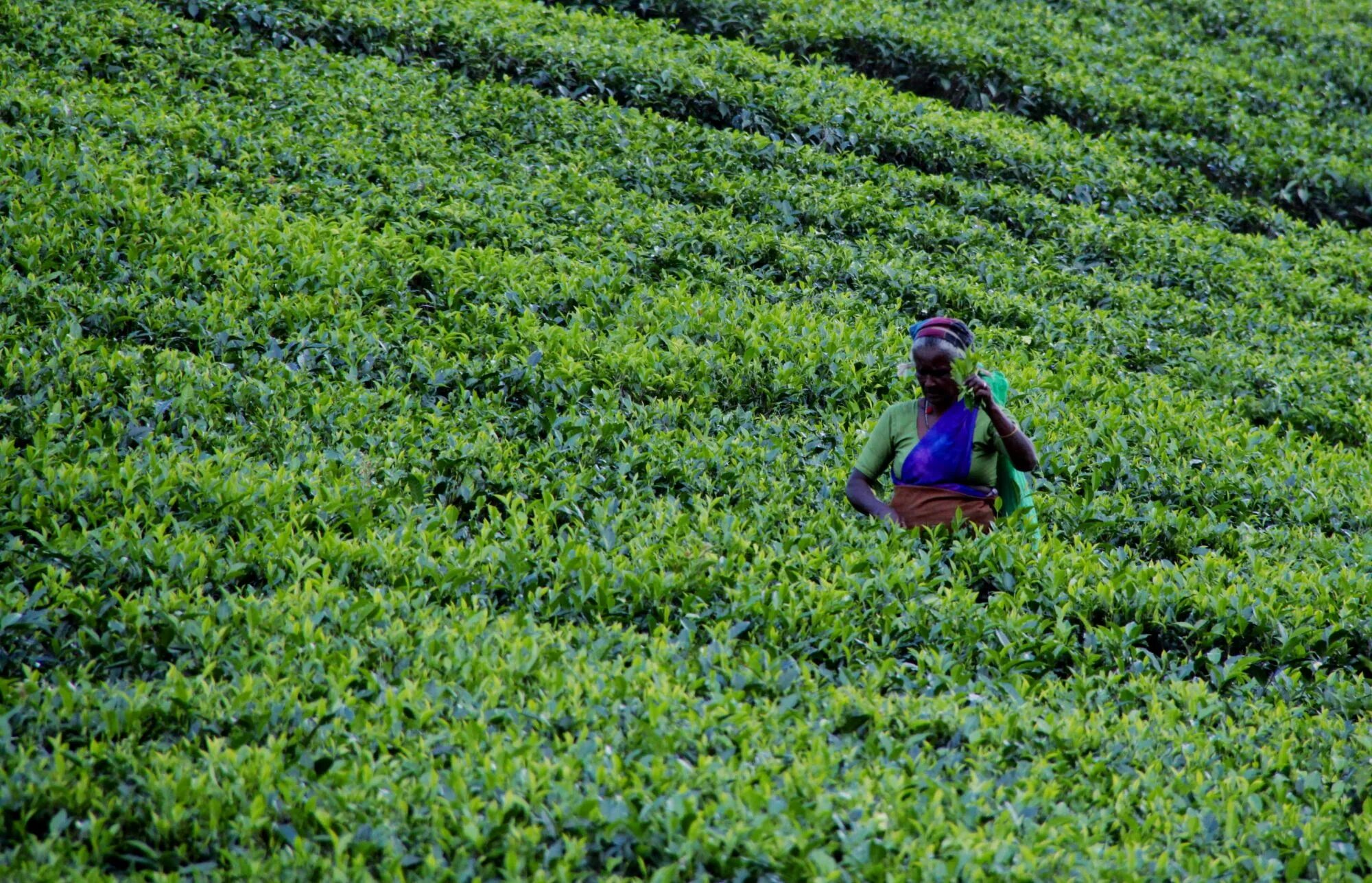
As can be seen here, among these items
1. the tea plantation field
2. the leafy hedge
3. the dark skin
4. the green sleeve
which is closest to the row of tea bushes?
the tea plantation field

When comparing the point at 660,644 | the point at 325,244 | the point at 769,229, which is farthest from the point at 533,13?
the point at 660,644

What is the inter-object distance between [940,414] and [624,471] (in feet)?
5.20

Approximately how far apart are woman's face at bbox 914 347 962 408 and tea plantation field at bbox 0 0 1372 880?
65 cm

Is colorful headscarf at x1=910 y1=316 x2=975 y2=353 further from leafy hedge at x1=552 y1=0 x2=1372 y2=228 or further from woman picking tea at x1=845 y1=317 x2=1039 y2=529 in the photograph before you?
leafy hedge at x1=552 y1=0 x2=1372 y2=228

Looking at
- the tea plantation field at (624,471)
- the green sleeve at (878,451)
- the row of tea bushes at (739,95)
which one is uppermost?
the row of tea bushes at (739,95)

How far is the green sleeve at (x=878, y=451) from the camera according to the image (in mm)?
5043

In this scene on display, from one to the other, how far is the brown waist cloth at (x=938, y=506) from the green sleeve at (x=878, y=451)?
135 mm

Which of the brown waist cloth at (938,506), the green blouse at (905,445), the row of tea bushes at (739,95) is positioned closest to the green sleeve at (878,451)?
the green blouse at (905,445)

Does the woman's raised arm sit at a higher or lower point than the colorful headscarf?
lower

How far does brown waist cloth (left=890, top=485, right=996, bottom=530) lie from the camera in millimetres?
5047

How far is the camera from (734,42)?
41.0 ft

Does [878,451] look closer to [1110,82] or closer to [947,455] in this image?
[947,455]

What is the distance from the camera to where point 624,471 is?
568cm

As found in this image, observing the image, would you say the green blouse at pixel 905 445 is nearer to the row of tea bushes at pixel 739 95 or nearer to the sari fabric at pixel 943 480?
the sari fabric at pixel 943 480
